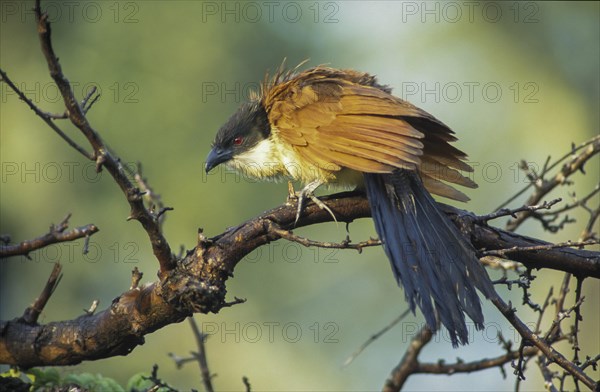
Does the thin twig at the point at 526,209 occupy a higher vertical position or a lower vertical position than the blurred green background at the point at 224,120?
lower

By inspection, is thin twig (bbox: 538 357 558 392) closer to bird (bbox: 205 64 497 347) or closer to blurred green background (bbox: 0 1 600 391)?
bird (bbox: 205 64 497 347)

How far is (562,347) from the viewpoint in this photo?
554 centimetres

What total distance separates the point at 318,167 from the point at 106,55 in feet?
17.5

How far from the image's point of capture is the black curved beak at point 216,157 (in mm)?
3463

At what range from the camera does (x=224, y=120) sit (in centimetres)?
746

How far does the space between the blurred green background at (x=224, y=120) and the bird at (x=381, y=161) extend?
3.24m

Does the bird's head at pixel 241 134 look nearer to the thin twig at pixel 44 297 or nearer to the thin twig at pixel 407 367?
the thin twig at pixel 407 367

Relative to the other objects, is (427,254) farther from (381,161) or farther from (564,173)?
(564,173)

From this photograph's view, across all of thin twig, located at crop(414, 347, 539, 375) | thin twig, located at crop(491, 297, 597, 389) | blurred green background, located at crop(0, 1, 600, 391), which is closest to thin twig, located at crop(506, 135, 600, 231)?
thin twig, located at crop(414, 347, 539, 375)

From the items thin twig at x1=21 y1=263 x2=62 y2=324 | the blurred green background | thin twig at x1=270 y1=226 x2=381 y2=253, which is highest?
the blurred green background

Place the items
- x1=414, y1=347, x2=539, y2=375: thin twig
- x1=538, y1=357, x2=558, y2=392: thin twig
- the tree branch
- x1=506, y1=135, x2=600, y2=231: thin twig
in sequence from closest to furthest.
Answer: the tree branch
x1=538, y1=357, x2=558, y2=392: thin twig
x1=414, y1=347, x2=539, y2=375: thin twig
x1=506, y1=135, x2=600, y2=231: thin twig

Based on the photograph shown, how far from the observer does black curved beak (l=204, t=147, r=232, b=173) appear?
3463mm

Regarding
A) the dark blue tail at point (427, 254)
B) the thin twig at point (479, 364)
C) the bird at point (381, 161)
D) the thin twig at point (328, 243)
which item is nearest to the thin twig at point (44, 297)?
the thin twig at point (328, 243)

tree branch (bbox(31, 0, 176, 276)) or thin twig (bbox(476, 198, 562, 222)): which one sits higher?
tree branch (bbox(31, 0, 176, 276))
